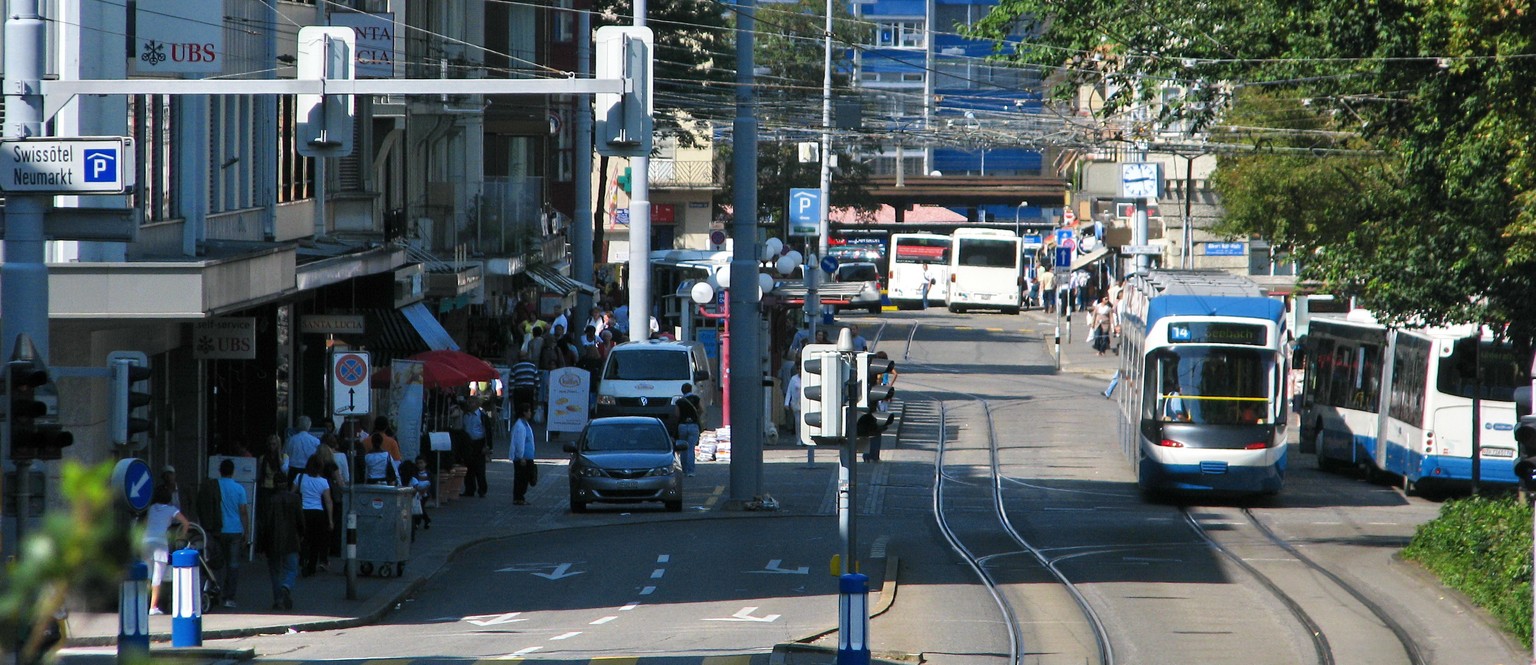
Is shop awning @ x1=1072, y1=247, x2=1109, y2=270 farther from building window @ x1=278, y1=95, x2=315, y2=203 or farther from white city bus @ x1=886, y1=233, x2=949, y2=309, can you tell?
building window @ x1=278, y1=95, x2=315, y2=203

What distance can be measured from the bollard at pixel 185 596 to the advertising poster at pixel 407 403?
1023 cm

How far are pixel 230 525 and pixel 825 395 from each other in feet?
21.1

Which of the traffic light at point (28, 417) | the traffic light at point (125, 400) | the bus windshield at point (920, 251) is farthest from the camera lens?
the bus windshield at point (920, 251)

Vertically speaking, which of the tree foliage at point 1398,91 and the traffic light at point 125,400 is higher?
the tree foliage at point 1398,91

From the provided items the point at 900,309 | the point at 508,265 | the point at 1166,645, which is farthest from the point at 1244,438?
the point at 900,309

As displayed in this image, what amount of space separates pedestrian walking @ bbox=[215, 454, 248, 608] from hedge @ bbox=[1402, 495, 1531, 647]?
1179 cm

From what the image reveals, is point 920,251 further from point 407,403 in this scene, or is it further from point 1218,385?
point 407,403

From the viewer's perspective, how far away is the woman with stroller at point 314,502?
1891 centimetres

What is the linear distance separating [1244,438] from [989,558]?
7.00 metres

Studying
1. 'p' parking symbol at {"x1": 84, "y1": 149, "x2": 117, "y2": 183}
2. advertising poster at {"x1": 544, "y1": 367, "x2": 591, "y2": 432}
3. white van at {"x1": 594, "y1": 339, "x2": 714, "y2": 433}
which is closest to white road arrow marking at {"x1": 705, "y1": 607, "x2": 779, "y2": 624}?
'p' parking symbol at {"x1": 84, "y1": 149, "x2": 117, "y2": 183}

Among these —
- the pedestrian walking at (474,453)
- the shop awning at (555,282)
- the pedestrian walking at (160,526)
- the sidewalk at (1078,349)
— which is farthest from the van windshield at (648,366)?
the pedestrian walking at (160,526)

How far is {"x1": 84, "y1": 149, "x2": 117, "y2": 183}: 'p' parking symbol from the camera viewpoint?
11641mm

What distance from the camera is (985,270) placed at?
71438 millimetres

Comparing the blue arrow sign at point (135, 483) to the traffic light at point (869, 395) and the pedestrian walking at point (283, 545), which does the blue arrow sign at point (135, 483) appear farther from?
the traffic light at point (869, 395)
